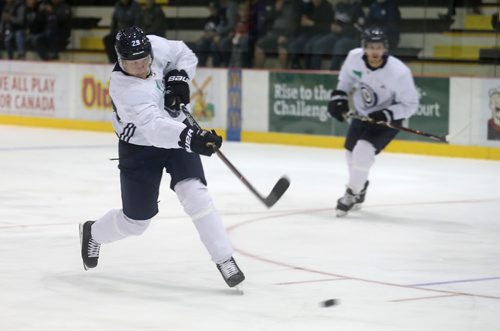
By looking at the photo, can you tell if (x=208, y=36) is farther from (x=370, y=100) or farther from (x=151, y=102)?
(x=151, y=102)

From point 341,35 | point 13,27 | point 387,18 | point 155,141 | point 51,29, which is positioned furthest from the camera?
point 13,27

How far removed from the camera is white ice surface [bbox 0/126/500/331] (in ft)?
14.7

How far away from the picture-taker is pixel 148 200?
5.09 m

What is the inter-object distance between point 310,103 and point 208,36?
225 cm

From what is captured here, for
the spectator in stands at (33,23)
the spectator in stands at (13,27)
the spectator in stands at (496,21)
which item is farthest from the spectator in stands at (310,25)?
the spectator in stands at (13,27)

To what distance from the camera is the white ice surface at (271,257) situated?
448cm

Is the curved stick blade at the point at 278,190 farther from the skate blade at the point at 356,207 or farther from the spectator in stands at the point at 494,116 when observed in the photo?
the spectator in stands at the point at 494,116

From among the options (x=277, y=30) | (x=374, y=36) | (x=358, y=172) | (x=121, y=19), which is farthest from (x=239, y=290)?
(x=121, y=19)

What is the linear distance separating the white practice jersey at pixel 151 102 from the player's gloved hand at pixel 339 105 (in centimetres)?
265

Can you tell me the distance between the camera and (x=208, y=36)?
13.8 metres

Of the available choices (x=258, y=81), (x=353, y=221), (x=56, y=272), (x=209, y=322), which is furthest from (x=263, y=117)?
(x=209, y=322)

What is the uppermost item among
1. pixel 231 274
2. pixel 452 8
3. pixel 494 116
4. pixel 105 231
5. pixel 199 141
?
pixel 452 8

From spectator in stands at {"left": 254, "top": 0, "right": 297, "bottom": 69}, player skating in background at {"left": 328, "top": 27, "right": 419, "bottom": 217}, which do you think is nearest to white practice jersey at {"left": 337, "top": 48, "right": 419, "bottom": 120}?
player skating in background at {"left": 328, "top": 27, "right": 419, "bottom": 217}

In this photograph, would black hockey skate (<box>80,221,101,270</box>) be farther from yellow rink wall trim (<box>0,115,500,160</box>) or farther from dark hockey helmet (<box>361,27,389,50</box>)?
yellow rink wall trim (<box>0,115,500,160</box>)
